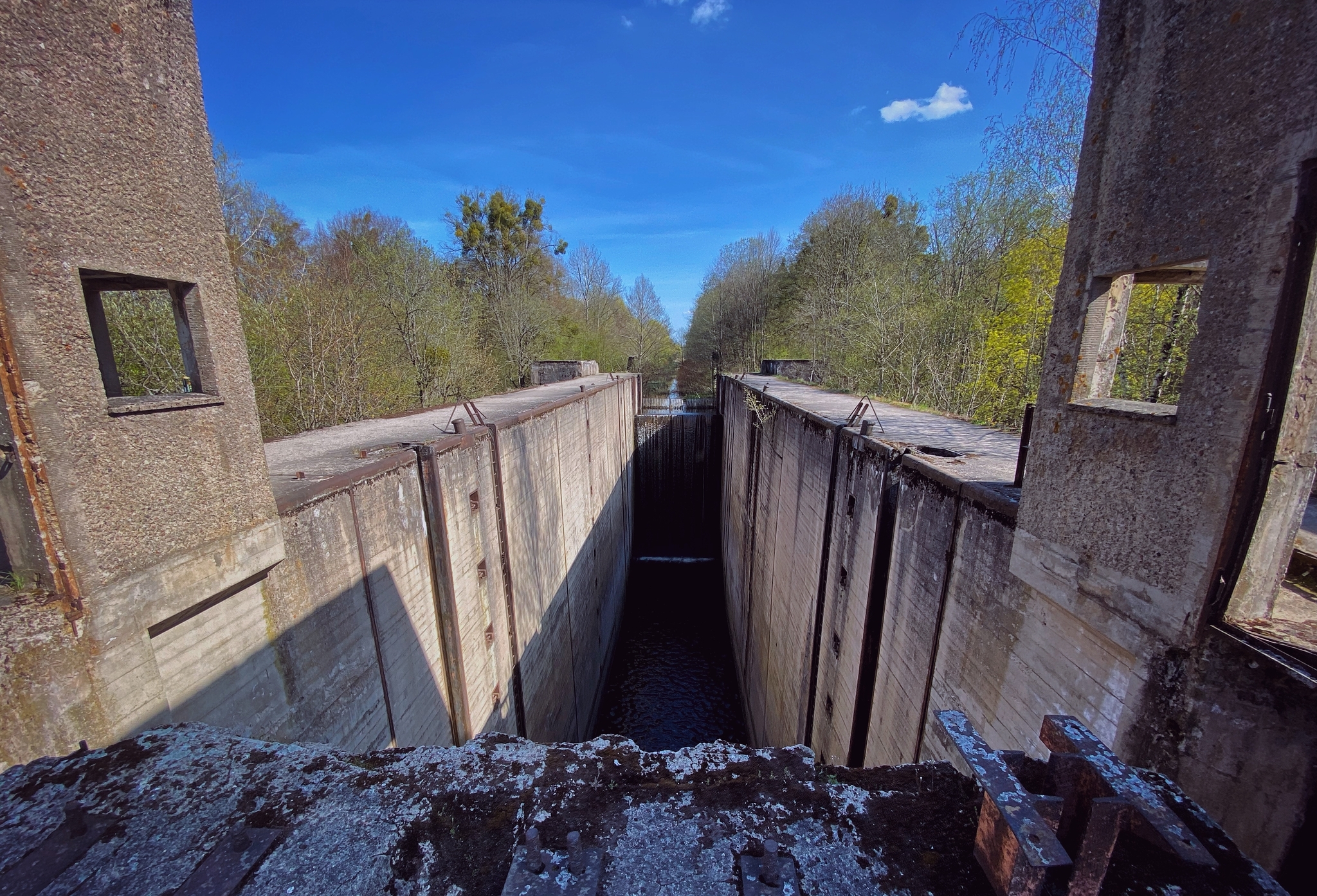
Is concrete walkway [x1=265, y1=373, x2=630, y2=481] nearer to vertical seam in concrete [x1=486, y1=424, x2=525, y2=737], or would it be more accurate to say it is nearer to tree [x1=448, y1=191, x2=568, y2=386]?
vertical seam in concrete [x1=486, y1=424, x2=525, y2=737]

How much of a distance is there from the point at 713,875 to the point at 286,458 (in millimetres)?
6608

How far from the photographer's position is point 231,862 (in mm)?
1134

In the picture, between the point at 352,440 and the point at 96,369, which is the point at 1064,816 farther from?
the point at 352,440

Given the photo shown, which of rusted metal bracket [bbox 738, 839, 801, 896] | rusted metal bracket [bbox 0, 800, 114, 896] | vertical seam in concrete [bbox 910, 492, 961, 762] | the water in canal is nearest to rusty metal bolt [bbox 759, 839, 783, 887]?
rusted metal bracket [bbox 738, 839, 801, 896]

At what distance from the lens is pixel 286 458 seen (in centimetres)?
588

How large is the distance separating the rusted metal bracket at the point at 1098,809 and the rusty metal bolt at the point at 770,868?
1.81 feet

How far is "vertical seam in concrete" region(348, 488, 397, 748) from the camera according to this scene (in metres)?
4.18

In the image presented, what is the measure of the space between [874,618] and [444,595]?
15.1ft

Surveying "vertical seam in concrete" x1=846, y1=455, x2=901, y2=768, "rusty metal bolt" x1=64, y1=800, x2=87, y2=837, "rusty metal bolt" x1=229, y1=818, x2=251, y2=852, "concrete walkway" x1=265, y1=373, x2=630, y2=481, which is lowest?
"vertical seam in concrete" x1=846, y1=455, x2=901, y2=768

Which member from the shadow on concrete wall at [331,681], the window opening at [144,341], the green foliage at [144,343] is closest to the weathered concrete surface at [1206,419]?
the shadow on concrete wall at [331,681]

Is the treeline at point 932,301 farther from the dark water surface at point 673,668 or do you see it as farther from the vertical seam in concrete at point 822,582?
the dark water surface at point 673,668

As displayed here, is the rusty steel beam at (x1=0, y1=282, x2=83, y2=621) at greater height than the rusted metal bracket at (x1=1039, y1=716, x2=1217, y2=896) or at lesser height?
greater

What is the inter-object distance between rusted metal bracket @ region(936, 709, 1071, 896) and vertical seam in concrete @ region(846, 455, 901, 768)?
406 cm

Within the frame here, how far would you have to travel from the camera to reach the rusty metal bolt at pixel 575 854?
42.4 inches
